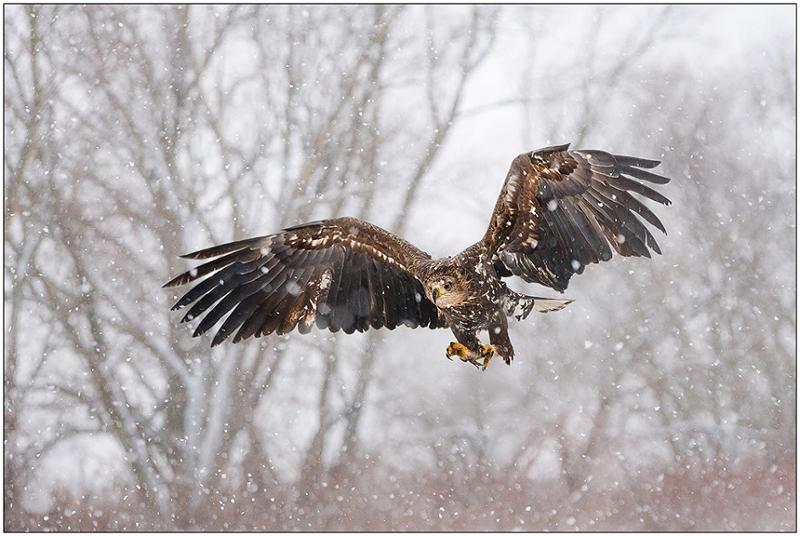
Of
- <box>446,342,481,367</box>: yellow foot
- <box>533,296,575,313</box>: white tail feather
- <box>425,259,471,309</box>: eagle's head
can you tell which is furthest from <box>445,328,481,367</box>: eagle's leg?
<box>533,296,575,313</box>: white tail feather

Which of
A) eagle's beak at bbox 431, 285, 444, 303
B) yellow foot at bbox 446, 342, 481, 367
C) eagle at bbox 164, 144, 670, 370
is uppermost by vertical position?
eagle at bbox 164, 144, 670, 370

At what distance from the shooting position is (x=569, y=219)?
457 cm

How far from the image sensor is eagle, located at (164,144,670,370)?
4367 mm

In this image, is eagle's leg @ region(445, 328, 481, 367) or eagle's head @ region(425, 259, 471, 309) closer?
eagle's head @ region(425, 259, 471, 309)

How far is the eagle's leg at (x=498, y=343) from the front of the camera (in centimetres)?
439

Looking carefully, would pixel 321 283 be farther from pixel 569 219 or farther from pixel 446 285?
pixel 569 219

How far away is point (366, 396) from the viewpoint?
1023 centimetres

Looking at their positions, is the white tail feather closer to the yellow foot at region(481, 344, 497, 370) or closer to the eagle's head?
the yellow foot at region(481, 344, 497, 370)

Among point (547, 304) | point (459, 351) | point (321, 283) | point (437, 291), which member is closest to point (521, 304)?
point (547, 304)

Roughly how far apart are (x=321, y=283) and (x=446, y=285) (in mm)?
844

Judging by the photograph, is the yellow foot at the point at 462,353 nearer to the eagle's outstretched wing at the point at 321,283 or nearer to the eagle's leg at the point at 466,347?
the eagle's leg at the point at 466,347

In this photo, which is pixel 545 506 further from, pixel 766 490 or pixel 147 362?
pixel 147 362

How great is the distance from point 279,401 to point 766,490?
16.4 feet

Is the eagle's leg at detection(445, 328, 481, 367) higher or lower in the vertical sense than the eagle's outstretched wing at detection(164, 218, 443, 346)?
lower
